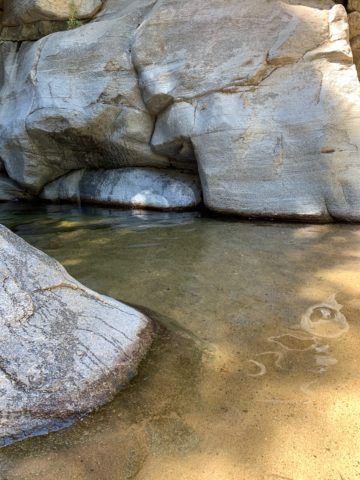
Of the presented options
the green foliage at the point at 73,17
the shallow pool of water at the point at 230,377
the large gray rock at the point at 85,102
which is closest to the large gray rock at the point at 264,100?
the large gray rock at the point at 85,102

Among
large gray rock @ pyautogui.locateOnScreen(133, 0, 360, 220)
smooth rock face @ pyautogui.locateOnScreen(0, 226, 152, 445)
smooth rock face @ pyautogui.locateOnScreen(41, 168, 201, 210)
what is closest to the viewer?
smooth rock face @ pyautogui.locateOnScreen(0, 226, 152, 445)

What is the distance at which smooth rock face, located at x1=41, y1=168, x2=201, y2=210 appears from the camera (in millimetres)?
6758

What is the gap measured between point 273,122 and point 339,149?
0.95 m

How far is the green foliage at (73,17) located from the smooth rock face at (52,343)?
21.2 ft

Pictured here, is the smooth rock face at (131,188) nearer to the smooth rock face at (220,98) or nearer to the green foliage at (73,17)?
the smooth rock face at (220,98)

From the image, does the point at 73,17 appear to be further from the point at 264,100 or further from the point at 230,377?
the point at 230,377

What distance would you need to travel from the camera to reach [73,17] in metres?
7.68

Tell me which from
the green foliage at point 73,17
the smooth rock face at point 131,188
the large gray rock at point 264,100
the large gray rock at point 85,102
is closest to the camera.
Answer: the large gray rock at point 264,100

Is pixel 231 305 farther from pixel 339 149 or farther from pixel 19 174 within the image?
pixel 19 174

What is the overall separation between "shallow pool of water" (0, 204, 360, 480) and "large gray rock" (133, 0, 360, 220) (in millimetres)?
1373

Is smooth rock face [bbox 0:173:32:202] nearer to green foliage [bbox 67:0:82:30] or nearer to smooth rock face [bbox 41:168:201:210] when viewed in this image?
smooth rock face [bbox 41:168:201:210]

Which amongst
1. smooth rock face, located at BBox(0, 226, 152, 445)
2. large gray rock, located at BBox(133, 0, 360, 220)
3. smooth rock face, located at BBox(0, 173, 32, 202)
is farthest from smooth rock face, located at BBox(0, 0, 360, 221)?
smooth rock face, located at BBox(0, 226, 152, 445)

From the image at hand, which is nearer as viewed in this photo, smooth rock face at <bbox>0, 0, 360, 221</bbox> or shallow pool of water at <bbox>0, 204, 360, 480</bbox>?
shallow pool of water at <bbox>0, 204, 360, 480</bbox>

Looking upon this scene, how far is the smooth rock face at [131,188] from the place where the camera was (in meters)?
6.76
